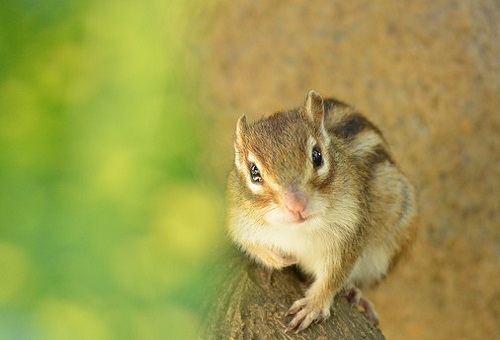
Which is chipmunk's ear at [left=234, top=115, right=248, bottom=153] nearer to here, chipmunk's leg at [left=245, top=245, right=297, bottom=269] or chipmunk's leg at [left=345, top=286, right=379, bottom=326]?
chipmunk's leg at [left=245, top=245, right=297, bottom=269]

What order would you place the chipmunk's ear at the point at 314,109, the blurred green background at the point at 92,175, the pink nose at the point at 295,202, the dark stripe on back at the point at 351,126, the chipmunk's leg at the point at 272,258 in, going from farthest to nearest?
the dark stripe on back at the point at 351,126 < the chipmunk's leg at the point at 272,258 < the chipmunk's ear at the point at 314,109 < the pink nose at the point at 295,202 < the blurred green background at the point at 92,175

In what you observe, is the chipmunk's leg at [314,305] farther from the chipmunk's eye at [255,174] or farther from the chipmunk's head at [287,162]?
the chipmunk's eye at [255,174]

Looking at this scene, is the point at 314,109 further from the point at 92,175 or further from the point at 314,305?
the point at 92,175

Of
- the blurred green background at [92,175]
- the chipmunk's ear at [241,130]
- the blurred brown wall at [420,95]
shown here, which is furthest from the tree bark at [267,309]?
the blurred brown wall at [420,95]

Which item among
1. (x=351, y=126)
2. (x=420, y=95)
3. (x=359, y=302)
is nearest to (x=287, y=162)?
(x=351, y=126)

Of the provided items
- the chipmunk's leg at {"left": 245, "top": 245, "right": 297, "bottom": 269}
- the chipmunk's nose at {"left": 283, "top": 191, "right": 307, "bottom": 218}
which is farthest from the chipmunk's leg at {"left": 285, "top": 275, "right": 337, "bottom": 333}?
the chipmunk's nose at {"left": 283, "top": 191, "right": 307, "bottom": 218}

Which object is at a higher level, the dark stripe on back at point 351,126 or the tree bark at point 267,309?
the dark stripe on back at point 351,126
